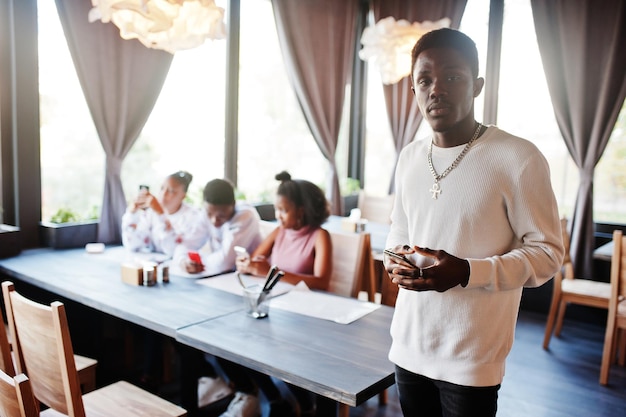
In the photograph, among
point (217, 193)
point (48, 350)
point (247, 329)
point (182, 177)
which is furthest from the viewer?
point (182, 177)

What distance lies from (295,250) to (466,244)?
5.30ft

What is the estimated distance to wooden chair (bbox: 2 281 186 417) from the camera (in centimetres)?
136

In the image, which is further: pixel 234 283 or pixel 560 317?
pixel 560 317

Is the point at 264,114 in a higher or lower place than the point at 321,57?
lower

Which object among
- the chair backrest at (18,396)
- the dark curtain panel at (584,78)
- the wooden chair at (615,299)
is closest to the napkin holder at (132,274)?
the chair backrest at (18,396)

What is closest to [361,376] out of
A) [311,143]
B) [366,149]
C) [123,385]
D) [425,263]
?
[425,263]

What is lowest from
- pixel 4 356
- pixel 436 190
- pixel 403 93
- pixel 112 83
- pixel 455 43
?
pixel 4 356

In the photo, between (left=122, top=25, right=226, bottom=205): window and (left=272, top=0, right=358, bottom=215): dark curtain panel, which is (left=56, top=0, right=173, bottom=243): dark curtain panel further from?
(left=272, top=0, right=358, bottom=215): dark curtain panel

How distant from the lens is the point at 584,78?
13.4 feet

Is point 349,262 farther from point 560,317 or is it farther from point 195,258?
point 560,317

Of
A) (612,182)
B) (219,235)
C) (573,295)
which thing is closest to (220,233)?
(219,235)

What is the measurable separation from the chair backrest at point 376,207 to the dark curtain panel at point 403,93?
Result: 66cm

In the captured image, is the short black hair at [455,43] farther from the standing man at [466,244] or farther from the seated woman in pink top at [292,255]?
the seated woman in pink top at [292,255]

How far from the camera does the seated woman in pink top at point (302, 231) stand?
8.14 feet
